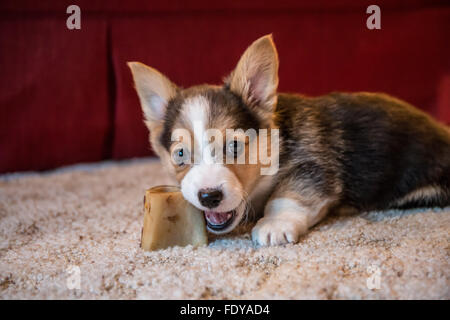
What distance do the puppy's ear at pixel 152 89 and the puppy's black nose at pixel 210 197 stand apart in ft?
2.01

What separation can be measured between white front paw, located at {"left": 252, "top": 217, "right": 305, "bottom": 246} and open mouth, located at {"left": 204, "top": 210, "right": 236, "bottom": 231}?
117 millimetres

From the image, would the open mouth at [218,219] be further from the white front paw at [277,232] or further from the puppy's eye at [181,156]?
the puppy's eye at [181,156]

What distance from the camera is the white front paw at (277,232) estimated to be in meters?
1.65

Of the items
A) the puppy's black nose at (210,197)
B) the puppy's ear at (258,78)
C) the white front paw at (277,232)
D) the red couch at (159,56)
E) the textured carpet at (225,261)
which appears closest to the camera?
the textured carpet at (225,261)

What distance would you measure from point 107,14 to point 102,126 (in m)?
0.82

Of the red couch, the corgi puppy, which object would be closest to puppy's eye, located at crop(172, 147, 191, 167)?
the corgi puppy

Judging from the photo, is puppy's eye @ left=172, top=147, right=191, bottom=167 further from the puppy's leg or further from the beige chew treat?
the puppy's leg

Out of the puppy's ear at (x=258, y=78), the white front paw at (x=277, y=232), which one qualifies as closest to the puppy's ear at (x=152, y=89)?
the puppy's ear at (x=258, y=78)

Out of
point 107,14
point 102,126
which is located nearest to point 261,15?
point 107,14

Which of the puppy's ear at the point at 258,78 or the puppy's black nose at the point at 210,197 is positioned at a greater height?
the puppy's ear at the point at 258,78

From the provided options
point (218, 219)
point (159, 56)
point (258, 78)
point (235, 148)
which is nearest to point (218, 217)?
point (218, 219)

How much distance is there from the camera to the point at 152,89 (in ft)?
6.53

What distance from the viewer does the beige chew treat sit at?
1.60m
